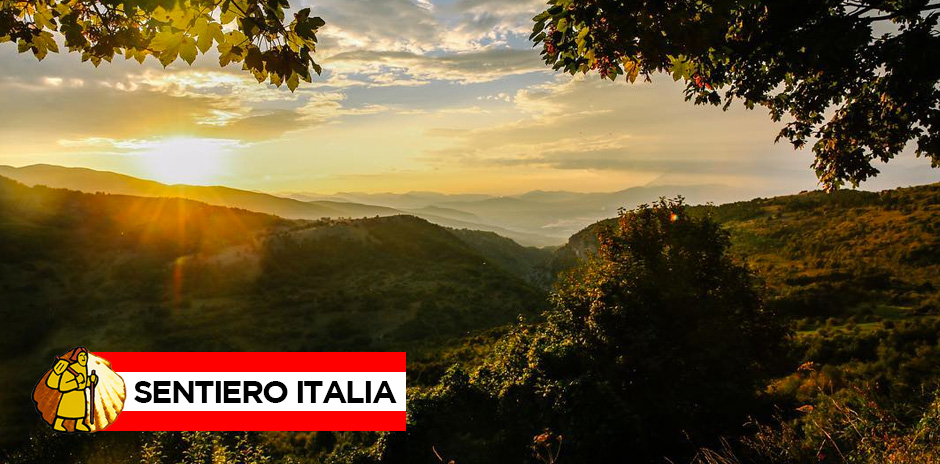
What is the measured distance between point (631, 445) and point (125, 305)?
45751 mm

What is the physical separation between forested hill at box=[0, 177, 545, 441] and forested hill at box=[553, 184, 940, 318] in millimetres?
21074

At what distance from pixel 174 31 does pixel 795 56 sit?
915cm

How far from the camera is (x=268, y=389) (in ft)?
32.7

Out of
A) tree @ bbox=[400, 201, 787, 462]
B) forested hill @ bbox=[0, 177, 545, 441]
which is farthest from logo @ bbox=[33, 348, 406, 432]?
forested hill @ bbox=[0, 177, 545, 441]

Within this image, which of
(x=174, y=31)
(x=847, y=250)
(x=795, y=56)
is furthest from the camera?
(x=847, y=250)

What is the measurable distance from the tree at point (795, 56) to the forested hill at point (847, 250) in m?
3.53

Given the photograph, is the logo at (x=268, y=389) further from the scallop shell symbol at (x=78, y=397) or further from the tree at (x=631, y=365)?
the tree at (x=631, y=365)

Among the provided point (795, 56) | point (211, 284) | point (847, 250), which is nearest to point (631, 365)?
point (795, 56)

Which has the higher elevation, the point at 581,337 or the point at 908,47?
the point at 908,47

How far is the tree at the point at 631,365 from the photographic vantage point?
366 inches

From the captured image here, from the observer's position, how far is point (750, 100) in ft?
30.2

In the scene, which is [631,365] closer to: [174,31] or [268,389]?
[268,389]

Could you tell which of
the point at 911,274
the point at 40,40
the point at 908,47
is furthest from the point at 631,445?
the point at 911,274

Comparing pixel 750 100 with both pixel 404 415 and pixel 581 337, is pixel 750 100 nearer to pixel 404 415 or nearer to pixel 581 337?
pixel 581 337
